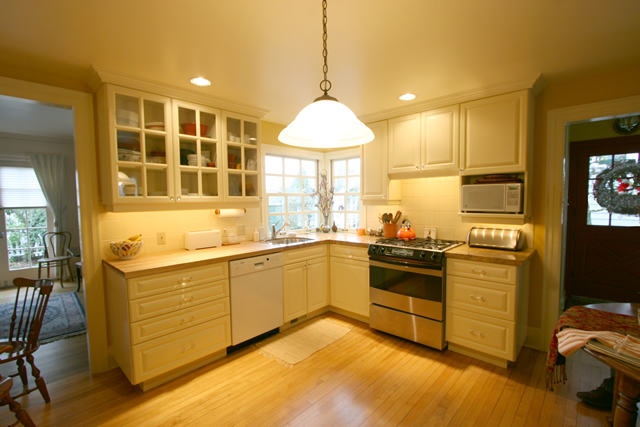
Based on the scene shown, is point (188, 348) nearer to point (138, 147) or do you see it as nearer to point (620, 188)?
point (138, 147)

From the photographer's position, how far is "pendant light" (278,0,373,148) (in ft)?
4.98

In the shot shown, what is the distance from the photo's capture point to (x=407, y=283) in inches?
107

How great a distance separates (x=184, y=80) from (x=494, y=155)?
2.71 meters

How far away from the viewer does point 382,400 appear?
200 centimetres

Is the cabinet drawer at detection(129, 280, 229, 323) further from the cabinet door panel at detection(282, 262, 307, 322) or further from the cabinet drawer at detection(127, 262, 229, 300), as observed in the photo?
the cabinet door panel at detection(282, 262, 307, 322)

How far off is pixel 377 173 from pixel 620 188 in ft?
10.2

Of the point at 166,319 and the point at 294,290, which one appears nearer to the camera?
the point at 166,319

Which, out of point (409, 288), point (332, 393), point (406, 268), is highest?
point (406, 268)

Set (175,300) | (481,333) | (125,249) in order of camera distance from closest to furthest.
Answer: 1. (175,300)
2. (125,249)
3. (481,333)

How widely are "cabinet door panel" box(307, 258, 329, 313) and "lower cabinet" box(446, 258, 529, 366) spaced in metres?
1.36

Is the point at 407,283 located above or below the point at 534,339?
above

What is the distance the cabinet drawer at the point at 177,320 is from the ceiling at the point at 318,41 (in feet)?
6.01

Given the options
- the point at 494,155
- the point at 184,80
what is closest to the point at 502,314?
the point at 494,155

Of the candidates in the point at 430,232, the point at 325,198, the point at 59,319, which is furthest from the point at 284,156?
the point at 59,319
